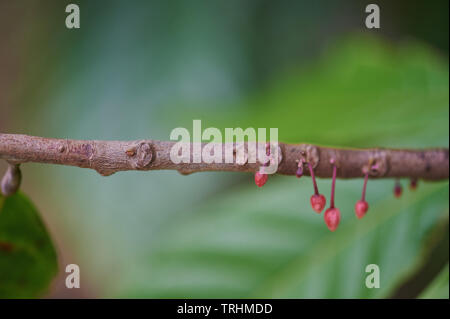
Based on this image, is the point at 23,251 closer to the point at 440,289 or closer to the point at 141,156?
the point at 141,156

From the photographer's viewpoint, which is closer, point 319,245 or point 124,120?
point 319,245

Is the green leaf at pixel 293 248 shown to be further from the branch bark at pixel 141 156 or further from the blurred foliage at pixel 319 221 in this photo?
the branch bark at pixel 141 156

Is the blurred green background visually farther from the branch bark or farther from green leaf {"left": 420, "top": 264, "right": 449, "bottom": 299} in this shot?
the branch bark

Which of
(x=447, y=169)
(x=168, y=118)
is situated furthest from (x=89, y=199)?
(x=447, y=169)

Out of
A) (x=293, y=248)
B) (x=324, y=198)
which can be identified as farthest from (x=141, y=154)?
(x=293, y=248)

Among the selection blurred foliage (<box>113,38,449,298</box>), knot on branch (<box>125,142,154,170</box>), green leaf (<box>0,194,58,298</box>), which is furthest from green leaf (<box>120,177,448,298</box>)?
knot on branch (<box>125,142,154,170</box>)
